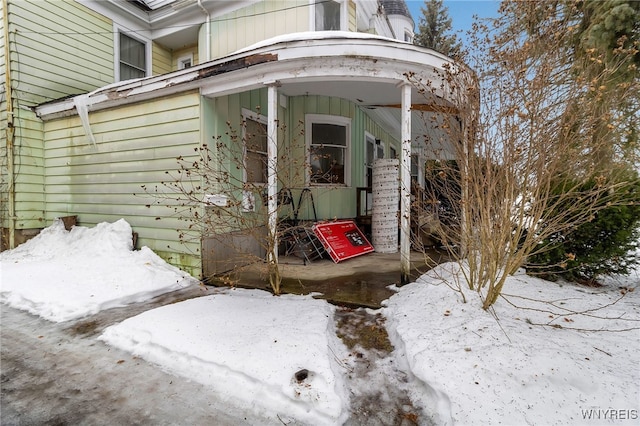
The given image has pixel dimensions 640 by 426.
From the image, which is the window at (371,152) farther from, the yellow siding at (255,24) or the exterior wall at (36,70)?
the exterior wall at (36,70)

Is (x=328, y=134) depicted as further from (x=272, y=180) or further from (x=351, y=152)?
(x=272, y=180)

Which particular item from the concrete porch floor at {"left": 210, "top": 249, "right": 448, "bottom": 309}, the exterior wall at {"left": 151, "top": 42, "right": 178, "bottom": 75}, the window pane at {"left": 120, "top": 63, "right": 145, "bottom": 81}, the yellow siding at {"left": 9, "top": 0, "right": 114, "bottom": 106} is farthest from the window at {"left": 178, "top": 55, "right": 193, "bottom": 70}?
the concrete porch floor at {"left": 210, "top": 249, "right": 448, "bottom": 309}

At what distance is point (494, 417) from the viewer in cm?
182

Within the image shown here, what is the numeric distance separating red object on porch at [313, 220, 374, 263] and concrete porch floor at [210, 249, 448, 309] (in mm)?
145

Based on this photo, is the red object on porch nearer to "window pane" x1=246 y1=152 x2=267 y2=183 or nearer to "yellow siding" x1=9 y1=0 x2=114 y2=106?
"window pane" x1=246 y1=152 x2=267 y2=183

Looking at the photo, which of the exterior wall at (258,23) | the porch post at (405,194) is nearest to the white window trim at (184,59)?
the exterior wall at (258,23)

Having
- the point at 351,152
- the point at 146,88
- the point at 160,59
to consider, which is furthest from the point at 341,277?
the point at 160,59

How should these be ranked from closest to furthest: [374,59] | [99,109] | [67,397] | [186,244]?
[67,397] < [374,59] < [186,244] < [99,109]

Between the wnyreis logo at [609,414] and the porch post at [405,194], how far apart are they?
2457mm

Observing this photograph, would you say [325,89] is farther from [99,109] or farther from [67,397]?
[67,397]

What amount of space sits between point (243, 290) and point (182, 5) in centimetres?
767

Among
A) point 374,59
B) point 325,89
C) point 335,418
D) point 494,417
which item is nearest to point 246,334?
point 335,418

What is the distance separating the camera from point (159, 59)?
9055 millimetres

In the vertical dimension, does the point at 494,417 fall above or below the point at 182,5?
below
